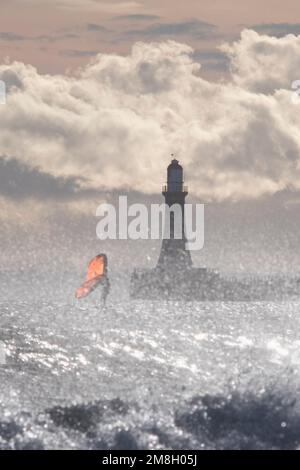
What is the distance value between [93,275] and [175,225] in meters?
12.7

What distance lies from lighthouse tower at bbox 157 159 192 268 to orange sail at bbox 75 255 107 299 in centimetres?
986

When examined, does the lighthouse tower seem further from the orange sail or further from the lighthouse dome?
the orange sail

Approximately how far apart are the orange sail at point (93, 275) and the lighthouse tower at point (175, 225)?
986 cm

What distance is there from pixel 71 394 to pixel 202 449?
15354mm

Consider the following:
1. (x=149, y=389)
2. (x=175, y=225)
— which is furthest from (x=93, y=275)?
(x=149, y=389)

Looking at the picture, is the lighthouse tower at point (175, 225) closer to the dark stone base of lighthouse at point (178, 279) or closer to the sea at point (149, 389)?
the dark stone base of lighthouse at point (178, 279)

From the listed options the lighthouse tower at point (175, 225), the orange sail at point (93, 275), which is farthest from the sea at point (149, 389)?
the lighthouse tower at point (175, 225)

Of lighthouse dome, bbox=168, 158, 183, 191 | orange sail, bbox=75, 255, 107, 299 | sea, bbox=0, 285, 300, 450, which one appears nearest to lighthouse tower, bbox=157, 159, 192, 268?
lighthouse dome, bbox=168, 158, 183, 191

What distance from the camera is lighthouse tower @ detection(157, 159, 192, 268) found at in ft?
402

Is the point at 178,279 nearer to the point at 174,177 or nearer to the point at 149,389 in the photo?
the point at 174,177

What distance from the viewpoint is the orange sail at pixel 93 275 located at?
4424 inches

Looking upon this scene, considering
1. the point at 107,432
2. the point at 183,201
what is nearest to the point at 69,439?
the point at 107,432
